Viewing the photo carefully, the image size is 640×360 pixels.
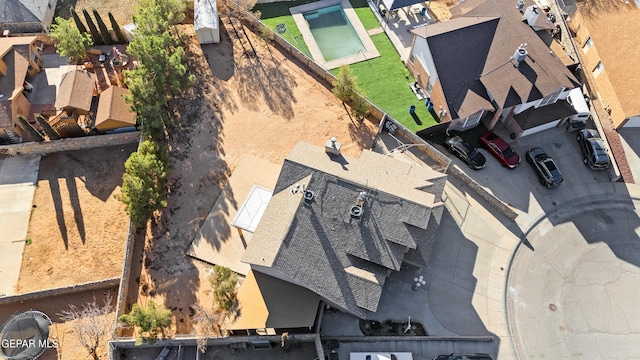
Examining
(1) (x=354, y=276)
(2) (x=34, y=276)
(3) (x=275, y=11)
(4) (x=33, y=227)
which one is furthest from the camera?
(3) (x=275, y=11)

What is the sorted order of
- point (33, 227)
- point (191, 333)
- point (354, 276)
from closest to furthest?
1. point (354, 276)
2. point (191, 333)
3. point (33, 227)

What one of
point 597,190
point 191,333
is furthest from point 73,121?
point 597,190

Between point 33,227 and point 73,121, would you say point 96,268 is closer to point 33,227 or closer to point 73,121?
point 33,227

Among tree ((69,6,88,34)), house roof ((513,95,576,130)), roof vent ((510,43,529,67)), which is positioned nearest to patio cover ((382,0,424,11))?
roof vent ((510,43,529,67))

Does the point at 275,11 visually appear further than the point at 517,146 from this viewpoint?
Yes

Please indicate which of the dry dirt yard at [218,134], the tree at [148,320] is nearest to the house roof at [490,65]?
the dry dirt yard at [218,134]

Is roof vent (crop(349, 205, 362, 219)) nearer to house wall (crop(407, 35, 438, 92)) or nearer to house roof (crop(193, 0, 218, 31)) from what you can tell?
house wall (crop(407, 35, 438, 92))
